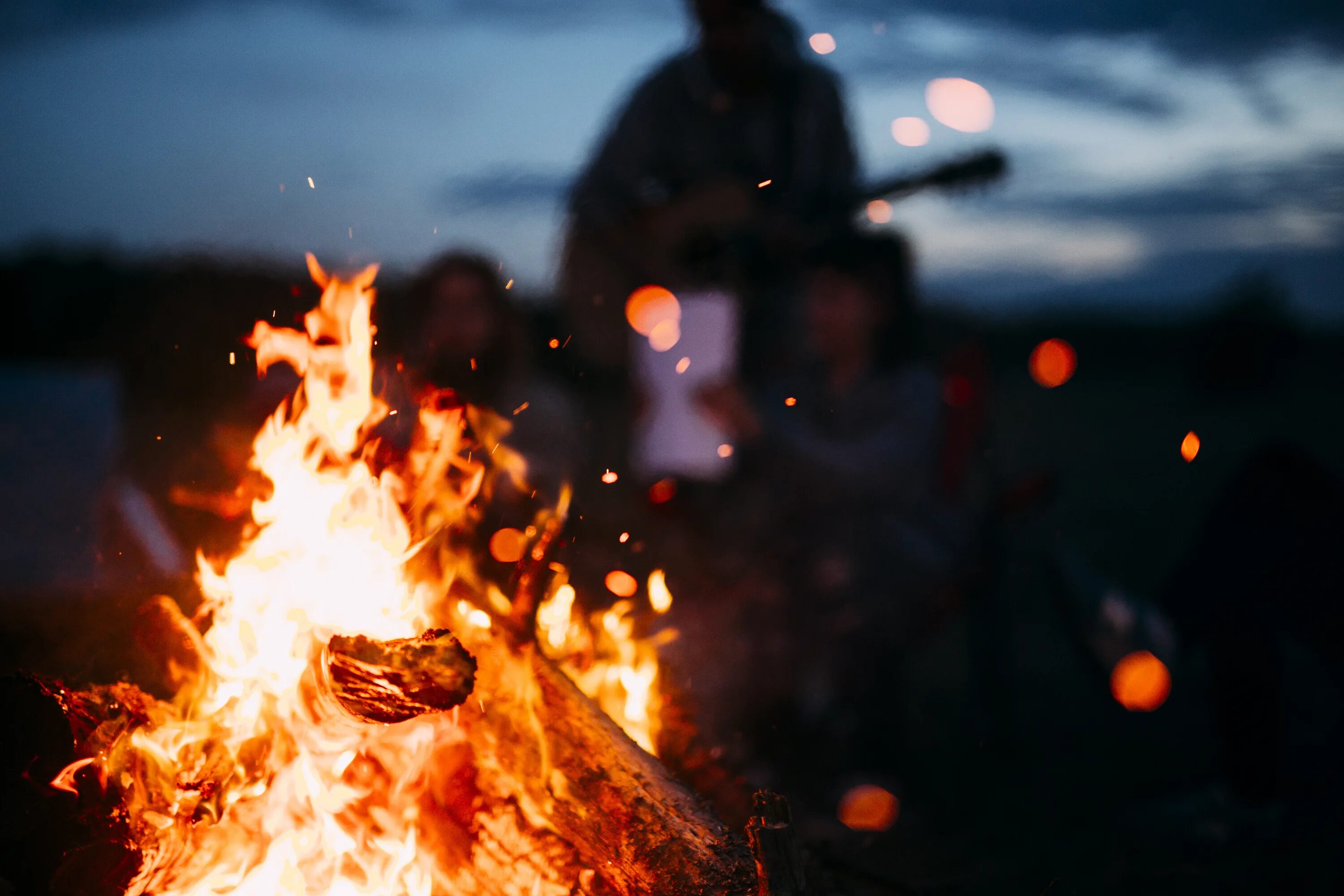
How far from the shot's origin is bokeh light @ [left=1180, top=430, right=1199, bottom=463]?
12.6 m

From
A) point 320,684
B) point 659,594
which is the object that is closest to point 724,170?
point 659,594

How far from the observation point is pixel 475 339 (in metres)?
4.07

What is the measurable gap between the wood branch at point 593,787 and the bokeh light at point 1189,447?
42.0 feet

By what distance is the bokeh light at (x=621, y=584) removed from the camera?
364 centimetres

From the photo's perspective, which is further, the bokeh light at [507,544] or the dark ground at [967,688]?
the bokeh light at [507,544]

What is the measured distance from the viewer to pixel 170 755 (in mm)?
2021

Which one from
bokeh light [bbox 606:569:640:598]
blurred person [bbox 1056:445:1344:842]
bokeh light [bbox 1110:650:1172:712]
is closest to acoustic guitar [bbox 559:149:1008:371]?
bokeh light [bbox 606:569:640:598]

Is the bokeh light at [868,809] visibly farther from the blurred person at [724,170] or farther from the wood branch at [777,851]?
the blurred person at [724,170]

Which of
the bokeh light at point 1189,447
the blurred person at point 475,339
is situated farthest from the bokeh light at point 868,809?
the bokeh light at point 1189,447

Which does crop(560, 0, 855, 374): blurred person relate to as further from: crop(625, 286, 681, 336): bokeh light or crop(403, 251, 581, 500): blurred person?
crop(403, 251, 581, 500): blurred person

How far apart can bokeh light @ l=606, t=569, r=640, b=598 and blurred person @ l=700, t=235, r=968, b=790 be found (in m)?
0.71

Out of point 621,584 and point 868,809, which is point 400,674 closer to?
point 621,584

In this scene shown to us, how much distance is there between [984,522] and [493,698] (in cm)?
263

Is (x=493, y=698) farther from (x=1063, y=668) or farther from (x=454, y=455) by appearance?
(x=1063, y=668)
